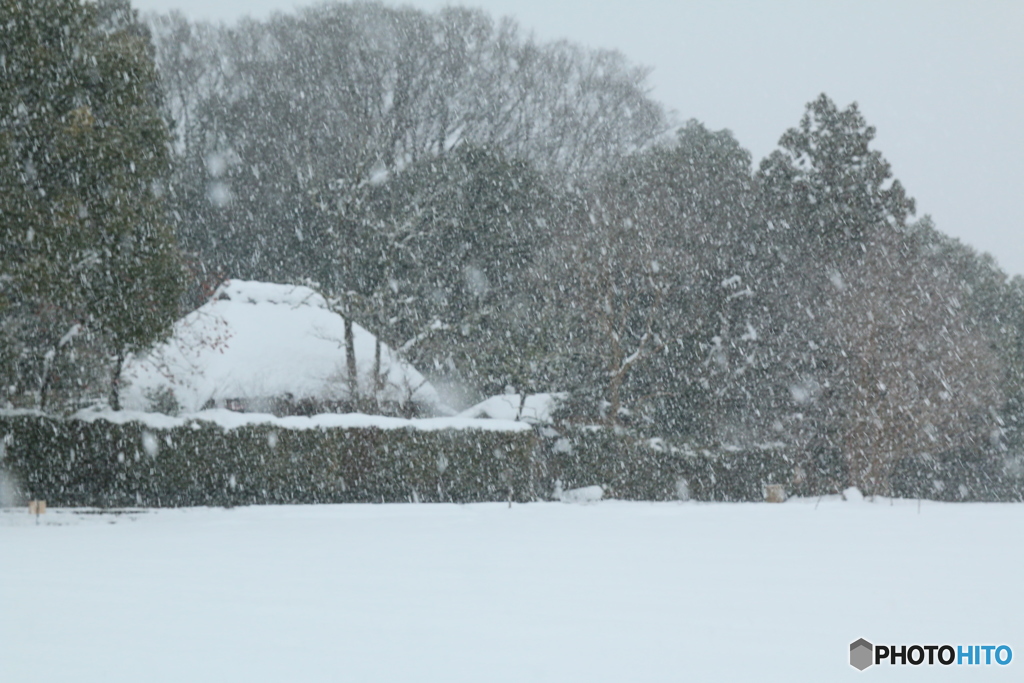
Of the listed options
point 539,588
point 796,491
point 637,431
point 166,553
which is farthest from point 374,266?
point 539,588

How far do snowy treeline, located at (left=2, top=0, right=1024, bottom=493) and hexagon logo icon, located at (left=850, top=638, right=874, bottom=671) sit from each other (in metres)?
12.8

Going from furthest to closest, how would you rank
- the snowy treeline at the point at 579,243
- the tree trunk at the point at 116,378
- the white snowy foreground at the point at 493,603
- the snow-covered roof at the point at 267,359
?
the snowy treeline at the point at 579,243
the snow-covered roof at the point at 267,359
the tree trunk at the point at 116,378
the white snowy foreground at the point at 493,603

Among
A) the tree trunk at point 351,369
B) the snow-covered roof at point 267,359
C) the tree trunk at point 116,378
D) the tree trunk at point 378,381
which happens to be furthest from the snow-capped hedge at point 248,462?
the tree trunk at point 351,369

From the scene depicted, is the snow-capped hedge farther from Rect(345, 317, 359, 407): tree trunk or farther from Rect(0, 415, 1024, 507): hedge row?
Rect(345, 317, 359, 407): tree trunk

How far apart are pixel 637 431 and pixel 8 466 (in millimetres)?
13331

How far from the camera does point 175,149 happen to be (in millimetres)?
35094

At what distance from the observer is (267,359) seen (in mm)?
24766

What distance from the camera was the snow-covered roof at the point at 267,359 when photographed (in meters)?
22.7

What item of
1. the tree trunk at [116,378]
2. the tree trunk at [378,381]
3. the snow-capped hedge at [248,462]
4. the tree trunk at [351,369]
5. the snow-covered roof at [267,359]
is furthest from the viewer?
the snow-covered roof at [267,359]

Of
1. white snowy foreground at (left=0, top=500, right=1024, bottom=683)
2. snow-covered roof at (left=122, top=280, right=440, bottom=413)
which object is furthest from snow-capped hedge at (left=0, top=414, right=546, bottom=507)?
snow-covered roof at (left=122, top=280, right=440, bottom=413)

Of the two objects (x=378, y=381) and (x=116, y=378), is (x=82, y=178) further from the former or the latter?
(x=378, y=381)

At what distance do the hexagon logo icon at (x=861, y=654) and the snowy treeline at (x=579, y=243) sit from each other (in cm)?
1278

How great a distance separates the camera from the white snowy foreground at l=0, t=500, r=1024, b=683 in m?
5.10

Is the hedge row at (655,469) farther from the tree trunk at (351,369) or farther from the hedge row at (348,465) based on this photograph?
the tree trunk at (351,369)
